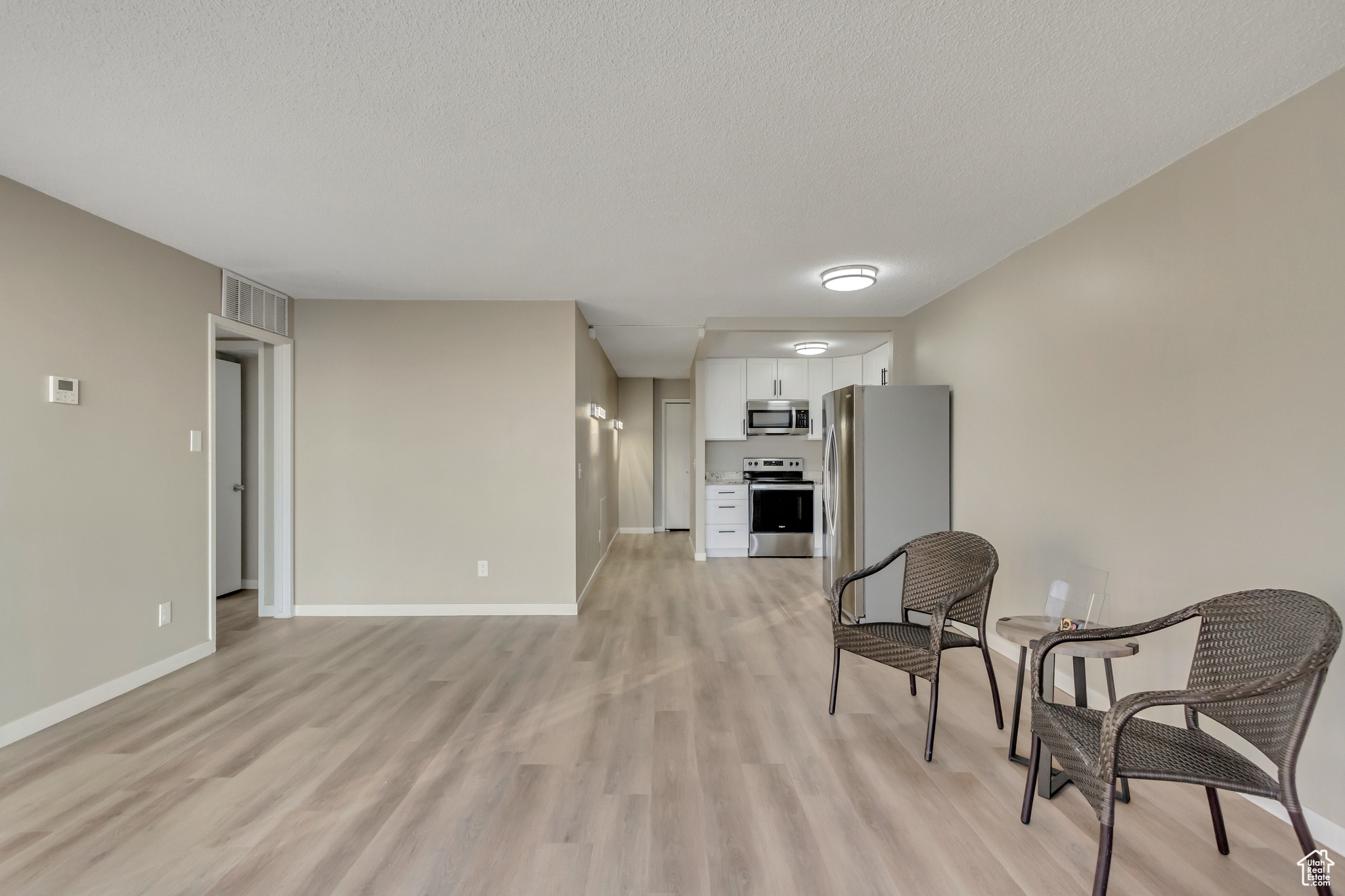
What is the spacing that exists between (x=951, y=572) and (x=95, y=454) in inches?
164

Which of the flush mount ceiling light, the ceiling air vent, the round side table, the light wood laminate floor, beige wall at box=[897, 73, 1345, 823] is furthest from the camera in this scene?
the ceiling air vent

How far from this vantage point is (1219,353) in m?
2.23

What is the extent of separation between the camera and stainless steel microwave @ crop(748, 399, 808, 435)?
23.3 ft

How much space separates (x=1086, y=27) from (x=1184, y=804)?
251 cm

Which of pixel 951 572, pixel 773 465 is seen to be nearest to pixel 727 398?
pixel 773 465

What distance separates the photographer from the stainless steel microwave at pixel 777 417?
7105mm

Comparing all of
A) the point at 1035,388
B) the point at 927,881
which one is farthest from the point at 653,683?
the point at 1035,388

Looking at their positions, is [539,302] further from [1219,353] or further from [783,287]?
[1219,353]

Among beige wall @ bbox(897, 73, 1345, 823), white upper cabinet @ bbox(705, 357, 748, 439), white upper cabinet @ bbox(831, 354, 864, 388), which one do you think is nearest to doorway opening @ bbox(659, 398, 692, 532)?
white upper cabinet @ bbox(705, 357, 748, 439)

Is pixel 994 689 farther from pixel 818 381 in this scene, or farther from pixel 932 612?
pixel 818 381

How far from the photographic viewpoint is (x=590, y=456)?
5.68 metres

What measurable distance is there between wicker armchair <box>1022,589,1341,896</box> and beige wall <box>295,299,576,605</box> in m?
3.47

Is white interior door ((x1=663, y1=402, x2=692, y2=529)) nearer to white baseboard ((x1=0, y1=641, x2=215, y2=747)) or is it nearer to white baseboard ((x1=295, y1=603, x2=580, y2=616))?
white baseboard ((x1=295, y1=603, x2=580, y2=616))

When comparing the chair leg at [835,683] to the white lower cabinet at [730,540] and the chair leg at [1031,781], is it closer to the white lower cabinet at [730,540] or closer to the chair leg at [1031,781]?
the chair leg at [1031,781]
